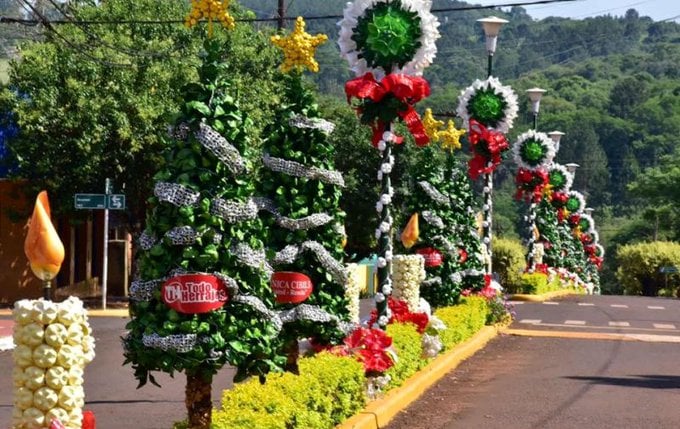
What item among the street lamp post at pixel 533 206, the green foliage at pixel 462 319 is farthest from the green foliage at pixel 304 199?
the street lamp post at pixel 533 206

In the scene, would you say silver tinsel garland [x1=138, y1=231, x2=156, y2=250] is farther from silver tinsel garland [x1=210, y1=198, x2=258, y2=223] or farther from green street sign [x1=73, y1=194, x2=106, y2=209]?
green street sign [x1=73, y1=194, x2=106, y2=209]

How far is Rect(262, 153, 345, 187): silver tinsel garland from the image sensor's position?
12.7 meters

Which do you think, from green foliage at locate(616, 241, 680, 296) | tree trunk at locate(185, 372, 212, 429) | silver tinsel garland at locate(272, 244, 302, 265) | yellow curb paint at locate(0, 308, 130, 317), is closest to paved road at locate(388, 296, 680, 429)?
silver tinsel garland at locate(272, 244, 302, 265)

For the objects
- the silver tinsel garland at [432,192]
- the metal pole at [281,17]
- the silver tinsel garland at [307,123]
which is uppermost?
the metal pole at [281,17]

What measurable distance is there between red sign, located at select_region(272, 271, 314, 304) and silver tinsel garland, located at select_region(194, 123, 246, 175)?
3481 mm

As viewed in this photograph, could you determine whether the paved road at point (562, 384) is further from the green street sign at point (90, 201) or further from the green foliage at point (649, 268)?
the green foliage at point (649, 268)

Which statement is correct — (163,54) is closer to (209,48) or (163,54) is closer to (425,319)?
(425,319)

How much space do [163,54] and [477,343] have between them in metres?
13.4

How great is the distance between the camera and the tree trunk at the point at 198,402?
31.2ft

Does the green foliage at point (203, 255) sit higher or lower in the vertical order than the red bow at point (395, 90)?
lower

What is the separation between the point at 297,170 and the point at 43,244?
5.15 m

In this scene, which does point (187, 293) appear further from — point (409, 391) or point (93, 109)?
point (93, 109)

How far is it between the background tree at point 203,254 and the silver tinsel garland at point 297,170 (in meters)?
3.05

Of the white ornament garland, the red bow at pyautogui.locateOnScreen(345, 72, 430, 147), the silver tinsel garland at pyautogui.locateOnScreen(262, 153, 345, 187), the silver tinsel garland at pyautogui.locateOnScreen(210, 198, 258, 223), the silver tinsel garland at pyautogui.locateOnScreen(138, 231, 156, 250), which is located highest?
the red bow at pyautogui.locateOnScreen(345, 72, 430, 147)
